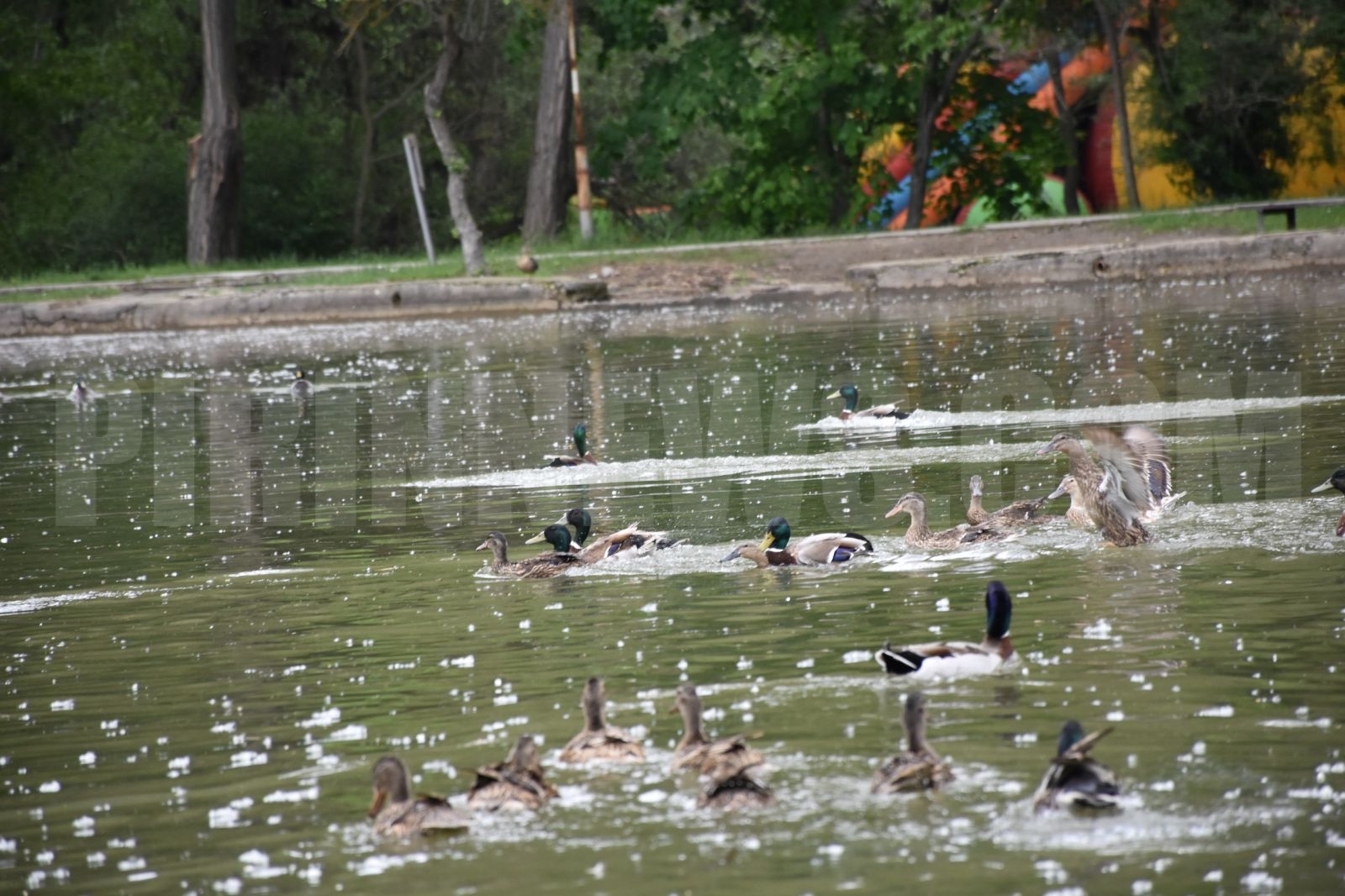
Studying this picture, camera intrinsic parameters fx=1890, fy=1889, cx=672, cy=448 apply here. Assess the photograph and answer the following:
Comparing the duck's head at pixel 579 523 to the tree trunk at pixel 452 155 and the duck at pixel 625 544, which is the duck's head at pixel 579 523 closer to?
the duck at pixel 625 544

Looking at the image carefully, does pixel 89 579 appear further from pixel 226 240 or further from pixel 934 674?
pixel 226 240

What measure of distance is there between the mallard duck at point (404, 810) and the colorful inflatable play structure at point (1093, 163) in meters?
35.5

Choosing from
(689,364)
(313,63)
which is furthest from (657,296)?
(313,63)

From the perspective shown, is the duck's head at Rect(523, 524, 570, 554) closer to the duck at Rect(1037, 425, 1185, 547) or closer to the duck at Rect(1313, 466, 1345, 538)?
the duck at Rect(1037, 425, 1185, 547)

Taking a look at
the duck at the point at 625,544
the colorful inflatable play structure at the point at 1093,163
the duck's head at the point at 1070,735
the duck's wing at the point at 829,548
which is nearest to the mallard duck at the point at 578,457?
the duck at the point at 625,544

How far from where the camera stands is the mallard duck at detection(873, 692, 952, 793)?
811 cm

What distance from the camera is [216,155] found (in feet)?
155

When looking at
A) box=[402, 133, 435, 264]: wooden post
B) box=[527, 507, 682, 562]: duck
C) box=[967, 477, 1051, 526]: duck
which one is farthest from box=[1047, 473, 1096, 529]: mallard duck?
box=[402, 133, 435, 264]: wooden post

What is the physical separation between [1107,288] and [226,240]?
23489 mm

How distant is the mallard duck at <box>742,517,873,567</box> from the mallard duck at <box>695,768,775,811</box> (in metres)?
5.25

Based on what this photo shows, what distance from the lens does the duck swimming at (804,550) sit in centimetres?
1341

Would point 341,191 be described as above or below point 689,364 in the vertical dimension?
above

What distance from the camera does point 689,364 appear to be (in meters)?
27.7

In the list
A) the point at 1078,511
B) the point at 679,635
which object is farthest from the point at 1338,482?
the point at 679,635
